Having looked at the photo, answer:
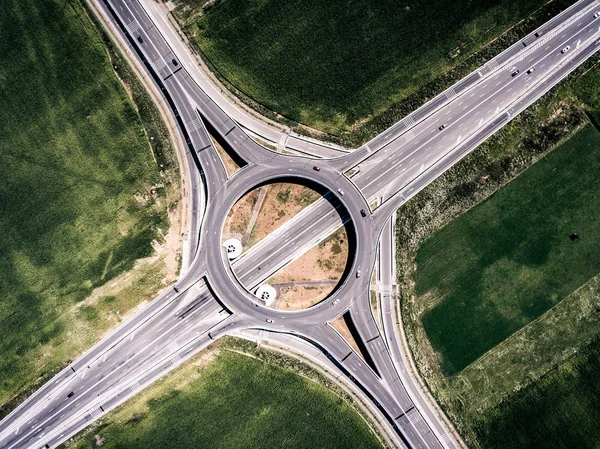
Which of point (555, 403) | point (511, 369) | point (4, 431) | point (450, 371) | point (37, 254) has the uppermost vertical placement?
point (37, 254)

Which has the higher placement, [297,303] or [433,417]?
[297,303]

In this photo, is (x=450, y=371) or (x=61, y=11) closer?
(x=61, y=11)

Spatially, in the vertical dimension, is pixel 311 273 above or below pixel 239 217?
below

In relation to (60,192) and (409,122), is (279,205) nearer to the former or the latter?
(409,122)

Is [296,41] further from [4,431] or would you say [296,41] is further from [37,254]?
[4,431]

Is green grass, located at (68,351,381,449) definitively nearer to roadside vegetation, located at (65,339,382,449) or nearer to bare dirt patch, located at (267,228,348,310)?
roadside vegetation, located at (65,339,382,449)

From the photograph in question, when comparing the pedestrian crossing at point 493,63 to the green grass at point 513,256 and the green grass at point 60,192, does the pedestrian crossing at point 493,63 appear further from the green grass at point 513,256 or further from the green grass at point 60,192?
the green grass at point 60,192

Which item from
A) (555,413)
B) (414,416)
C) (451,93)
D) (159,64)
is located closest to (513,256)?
(555,413)

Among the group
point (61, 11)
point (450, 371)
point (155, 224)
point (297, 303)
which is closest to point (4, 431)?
point (155, 224)

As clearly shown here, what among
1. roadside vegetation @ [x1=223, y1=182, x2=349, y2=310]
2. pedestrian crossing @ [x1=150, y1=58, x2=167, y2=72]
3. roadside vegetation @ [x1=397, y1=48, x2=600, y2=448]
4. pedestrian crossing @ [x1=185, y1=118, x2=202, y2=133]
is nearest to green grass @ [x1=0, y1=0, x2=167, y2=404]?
pedestrian crossing @ [x1=150, y1=58, x2=167, y2=72]
